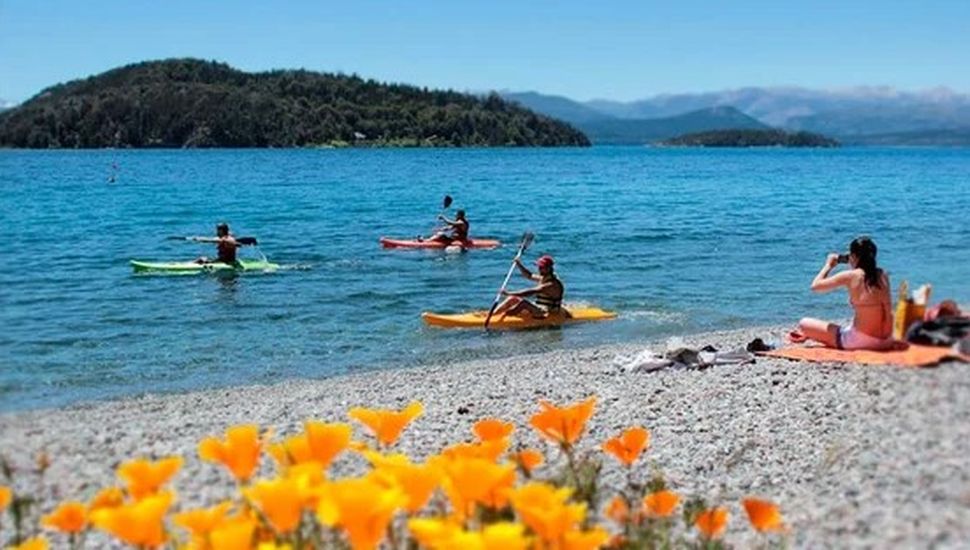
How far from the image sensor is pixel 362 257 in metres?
29.5

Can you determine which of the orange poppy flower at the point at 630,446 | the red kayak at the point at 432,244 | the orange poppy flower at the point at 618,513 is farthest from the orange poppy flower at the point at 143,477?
the red kayak at the point at 432,244

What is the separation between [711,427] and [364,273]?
17062mm

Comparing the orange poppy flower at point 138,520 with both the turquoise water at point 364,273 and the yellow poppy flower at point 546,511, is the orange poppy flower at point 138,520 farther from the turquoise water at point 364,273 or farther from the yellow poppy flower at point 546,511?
the turquoise water at point 364,273

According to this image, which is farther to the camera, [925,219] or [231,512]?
[925,219]

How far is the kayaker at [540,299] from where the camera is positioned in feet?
60.0

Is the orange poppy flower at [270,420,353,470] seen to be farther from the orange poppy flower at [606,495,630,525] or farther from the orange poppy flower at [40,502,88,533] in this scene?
the orange poppy flower at [606,495,630,525]

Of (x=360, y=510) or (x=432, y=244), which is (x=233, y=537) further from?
(x=432, y=244)

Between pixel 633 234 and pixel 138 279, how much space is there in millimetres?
18007

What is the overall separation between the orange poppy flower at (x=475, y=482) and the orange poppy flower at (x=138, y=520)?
905 mm

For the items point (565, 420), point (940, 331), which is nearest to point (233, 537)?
point (565, 420)

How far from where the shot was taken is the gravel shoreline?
18.4ft

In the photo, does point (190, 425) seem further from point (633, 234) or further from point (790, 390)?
point (633, 234)

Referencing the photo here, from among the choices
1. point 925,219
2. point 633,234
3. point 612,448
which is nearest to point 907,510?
point 612,448

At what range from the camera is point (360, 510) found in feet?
10.4
